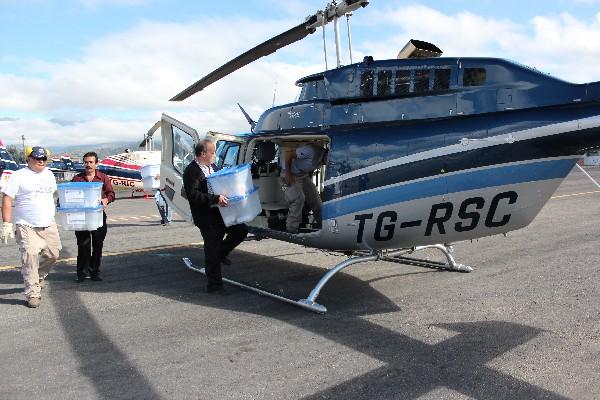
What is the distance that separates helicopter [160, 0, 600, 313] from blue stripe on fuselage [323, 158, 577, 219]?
11 mm

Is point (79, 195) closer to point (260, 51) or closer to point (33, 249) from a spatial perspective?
point (33, 249)

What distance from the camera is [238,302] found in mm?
6457

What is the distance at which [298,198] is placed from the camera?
719 centimetres

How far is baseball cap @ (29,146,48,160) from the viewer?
645cm

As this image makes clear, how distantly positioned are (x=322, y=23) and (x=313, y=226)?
3.02 m

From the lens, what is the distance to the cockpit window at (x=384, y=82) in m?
5.91

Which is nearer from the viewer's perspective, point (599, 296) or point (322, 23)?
point (599, 296)

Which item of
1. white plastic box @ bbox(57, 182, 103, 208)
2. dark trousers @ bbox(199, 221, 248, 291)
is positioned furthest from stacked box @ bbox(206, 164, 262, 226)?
white plastic box @ bbox(57, 182, 103, 208)

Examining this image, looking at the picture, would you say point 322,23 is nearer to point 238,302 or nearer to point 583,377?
point 238,302

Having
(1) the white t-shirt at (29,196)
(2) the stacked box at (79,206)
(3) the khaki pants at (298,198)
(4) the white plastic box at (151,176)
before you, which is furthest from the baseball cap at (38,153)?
(4) the white plastic box at (151,176)

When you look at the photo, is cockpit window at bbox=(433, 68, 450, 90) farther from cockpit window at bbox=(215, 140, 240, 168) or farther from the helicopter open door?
cockpit window at bbox=(215, 140, 240, 168)

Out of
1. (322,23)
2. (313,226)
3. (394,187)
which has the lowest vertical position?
(313,226)

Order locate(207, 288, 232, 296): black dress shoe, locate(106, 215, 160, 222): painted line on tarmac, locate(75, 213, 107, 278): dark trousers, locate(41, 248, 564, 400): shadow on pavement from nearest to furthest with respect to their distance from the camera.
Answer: locate(41, 248, 564, 400): shadow on pavement
locate(207, 288, 232, 296): black dress shoe
locate(75, 213, 107, 278): dark trousers
locate(106, 215, 160, 222): painted line on tarmac

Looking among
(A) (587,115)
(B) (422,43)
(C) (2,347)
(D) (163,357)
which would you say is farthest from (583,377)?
(C) (2,347)
